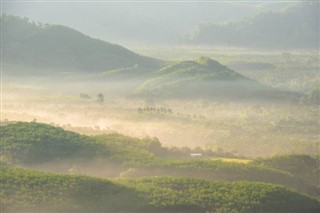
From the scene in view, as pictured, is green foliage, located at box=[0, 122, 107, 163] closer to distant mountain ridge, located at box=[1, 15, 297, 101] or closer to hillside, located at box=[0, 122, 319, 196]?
hillside, located at box=[0, 122, 319, 196]

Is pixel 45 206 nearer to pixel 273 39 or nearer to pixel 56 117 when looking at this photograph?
pixel 56 117

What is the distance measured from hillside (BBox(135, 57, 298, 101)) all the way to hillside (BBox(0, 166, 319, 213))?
38.6 meters

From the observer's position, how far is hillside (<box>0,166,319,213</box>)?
20.5 metres

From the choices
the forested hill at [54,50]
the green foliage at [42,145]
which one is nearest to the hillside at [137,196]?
the green foliage at [42,145]

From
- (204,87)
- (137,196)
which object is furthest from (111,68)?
(137,196)

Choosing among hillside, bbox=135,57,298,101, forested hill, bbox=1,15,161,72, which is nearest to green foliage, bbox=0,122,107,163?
hillside, bbox=135,57,298,101

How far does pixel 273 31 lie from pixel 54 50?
8282 centimetres

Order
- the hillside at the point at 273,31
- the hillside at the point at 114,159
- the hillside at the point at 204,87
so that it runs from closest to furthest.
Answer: the hillside at the point at 114,159 < the hillside at the point at 204,87 < the hillside at the point at 273,31

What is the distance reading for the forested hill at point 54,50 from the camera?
7775 centimetres

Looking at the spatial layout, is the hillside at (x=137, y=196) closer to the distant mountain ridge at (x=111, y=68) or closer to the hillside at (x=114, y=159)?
the hillside at (x=114, y=159)

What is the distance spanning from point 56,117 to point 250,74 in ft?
184

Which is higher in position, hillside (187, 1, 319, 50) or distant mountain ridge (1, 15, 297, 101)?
hillside (187, 1, 319, 50)

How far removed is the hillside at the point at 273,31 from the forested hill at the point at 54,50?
216 ft

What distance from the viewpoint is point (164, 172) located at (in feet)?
87.7
